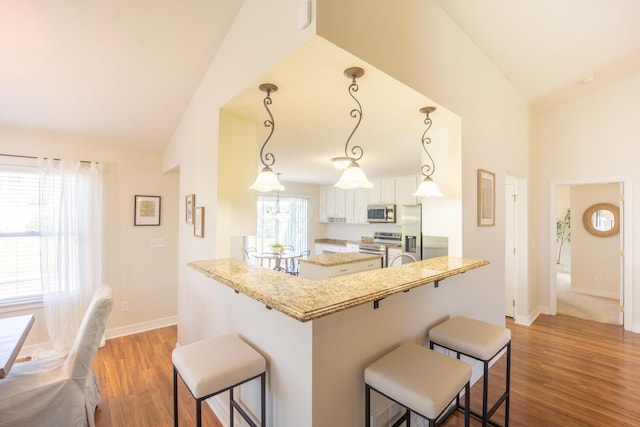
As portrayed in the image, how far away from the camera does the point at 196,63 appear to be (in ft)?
7.77

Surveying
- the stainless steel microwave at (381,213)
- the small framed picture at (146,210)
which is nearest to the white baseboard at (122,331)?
the small framed picture at (146,210)

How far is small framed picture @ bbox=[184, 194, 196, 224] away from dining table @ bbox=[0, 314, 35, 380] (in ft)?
4.24

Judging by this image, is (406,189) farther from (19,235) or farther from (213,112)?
(19,235)

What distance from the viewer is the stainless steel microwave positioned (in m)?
5.55

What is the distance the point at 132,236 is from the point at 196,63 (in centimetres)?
238

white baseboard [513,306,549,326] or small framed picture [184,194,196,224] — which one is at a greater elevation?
small framed picture [184,194,196,224]

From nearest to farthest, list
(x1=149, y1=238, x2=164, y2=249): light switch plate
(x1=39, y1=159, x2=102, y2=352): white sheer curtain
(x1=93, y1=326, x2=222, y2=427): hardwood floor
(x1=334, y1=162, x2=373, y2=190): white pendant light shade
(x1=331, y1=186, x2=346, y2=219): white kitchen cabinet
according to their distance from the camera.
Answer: (x1=334, y1=162, x2=373, y2=190): white pendant light shade → (x1=93, y1=326, x2=222, y2=427): hardwood floor → (x1=39, y1=159, x2=102, y2=352): white sheer curtain → (x1=149, y1=238, x2=164, y2=249): light switch plate → (x1=331, y1=186, x2=346, y2=219): white kitchen cabinet

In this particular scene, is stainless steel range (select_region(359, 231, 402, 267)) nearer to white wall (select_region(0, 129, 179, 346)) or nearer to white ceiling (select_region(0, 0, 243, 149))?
white wall (select_region(0, 129, 179, 346))

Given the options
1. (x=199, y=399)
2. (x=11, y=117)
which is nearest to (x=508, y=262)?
(x=199, y=399)

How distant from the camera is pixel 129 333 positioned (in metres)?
3.55

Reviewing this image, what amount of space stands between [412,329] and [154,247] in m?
3.38

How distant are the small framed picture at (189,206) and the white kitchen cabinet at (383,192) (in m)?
3.99

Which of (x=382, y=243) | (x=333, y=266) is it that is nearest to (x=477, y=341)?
(x=333, y=266)

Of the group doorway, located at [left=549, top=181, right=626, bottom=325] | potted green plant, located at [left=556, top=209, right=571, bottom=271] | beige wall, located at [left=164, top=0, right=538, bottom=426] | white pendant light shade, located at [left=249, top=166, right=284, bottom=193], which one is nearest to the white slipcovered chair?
beige wall, located at [left=164, top=0, right=538, bottom=426]
